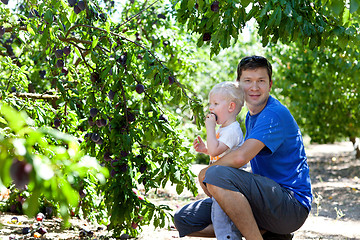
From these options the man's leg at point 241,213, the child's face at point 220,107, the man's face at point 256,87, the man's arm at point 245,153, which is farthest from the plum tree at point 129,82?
the man's leg at point 241,213

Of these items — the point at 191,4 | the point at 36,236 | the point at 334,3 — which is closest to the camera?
the point at 334,3

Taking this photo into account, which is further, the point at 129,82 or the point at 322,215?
the point at 322,215

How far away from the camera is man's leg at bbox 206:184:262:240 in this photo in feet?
7.54

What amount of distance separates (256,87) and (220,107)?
0.82ft

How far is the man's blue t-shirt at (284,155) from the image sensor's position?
8.07 ft

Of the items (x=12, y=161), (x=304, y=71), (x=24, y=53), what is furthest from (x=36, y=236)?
(x=304, y=71)

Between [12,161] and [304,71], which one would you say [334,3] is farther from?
[304,71]

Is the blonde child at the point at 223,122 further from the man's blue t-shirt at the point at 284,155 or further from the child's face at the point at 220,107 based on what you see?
the man's blue t-shirt at the point at 284,155

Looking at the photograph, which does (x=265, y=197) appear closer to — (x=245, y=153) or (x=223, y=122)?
(x=245, y=153)

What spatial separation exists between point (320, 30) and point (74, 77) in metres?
1.91

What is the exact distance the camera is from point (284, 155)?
99.1 inches

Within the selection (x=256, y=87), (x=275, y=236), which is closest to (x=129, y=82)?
(x=256, y=87)

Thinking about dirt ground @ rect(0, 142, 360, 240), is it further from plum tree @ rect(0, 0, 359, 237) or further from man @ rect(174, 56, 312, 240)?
man @ rect(174, 56, 312, 240)

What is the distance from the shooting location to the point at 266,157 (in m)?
2.55
